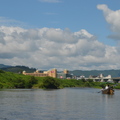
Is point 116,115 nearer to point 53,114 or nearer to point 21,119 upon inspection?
point 53,114

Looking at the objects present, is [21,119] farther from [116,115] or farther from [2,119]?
[116,115]

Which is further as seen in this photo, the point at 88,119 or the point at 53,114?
the point at 53,114

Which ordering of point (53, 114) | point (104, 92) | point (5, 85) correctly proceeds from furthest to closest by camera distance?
point (5, 85) → point (104, 92) → point (53, 114)

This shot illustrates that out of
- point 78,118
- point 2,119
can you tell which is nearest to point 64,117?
point 78,118

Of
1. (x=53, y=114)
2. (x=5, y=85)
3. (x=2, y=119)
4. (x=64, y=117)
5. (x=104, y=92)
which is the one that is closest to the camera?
(x=2, y=119)

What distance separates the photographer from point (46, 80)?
199750 mm

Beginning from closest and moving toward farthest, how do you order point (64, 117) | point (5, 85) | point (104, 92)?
point (64, 117), point (104, 92), point (5, 85)

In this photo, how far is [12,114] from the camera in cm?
5406

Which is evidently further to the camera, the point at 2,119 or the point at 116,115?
the point at 116,115

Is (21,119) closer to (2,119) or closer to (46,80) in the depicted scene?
(2,119)

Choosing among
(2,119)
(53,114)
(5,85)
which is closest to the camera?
(2,119)

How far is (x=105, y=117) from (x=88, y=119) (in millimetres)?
4348

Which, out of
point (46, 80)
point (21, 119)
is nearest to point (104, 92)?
point (46, 80)

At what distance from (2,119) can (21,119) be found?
3181 millimetres
